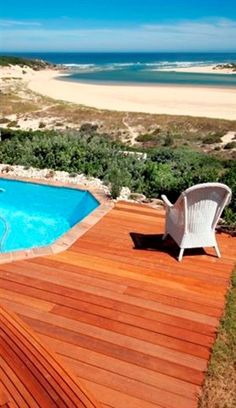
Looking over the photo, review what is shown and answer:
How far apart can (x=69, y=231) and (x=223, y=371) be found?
3.47m

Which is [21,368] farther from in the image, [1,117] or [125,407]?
[1,117]

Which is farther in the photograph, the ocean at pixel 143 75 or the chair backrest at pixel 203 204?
the ocean at pixel 143 75

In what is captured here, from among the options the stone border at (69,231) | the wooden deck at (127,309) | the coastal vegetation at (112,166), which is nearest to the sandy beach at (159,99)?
the coastal vegetation at (112,166)

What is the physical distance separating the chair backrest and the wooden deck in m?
0.51

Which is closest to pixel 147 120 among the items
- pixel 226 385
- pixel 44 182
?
pixel 44 182

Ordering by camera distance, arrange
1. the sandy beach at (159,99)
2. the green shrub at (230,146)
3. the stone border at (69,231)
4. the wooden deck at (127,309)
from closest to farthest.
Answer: the wooden deck at (127,309) < the stone border at (69,231) < the green shrub at (230,146) < the sandy beach at (159,99)

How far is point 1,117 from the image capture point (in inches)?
1109

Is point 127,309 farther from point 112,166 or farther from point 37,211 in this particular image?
point 112,166

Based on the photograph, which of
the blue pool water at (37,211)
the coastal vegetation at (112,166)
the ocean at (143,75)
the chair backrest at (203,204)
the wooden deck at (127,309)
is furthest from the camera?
the ocean at (143,75)

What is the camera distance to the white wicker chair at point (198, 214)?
526 centimetres

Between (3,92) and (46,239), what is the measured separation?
36682 mm

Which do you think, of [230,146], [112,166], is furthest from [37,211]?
[230,146]

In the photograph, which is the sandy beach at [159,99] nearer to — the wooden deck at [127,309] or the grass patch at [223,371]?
the wooden deck at [127,309]

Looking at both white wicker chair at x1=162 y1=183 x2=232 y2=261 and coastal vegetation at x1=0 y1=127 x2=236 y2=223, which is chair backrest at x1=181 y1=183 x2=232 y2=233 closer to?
white wicker chair at x1=162 y1=183 x2=232 y2=261
